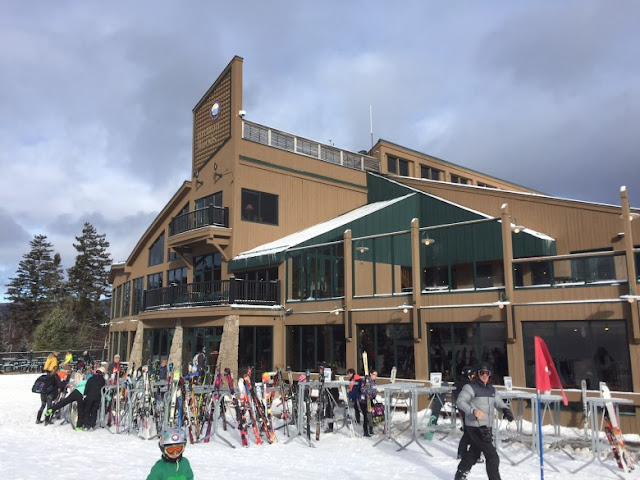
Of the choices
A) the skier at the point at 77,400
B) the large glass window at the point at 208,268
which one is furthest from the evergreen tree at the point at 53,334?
the skier at the point at 77,400

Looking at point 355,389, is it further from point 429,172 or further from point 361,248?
point 429,172

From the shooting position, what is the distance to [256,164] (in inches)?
984

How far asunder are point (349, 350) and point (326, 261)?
3837 millimetres

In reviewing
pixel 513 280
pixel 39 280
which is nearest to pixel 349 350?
pixel 513 280

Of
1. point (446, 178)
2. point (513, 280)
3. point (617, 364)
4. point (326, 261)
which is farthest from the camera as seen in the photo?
point (446, 178)

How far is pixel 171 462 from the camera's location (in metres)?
4.37

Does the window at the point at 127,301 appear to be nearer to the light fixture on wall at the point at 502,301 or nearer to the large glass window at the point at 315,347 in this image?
the large glass window at the point at 315,347

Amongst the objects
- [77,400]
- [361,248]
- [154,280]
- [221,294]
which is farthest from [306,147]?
[77,400]

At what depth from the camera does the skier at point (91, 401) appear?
46.6ft

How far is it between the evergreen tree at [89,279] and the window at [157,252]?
120ft

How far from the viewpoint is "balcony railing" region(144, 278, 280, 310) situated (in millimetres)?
21812

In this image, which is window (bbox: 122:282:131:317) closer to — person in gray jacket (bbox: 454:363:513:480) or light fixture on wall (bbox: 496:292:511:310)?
light fixture on wall (bbox: 496:292:511:310)

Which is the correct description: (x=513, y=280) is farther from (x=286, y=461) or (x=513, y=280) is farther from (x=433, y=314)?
(x=286, y=461)

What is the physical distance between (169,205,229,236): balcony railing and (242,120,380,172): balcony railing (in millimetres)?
3772
